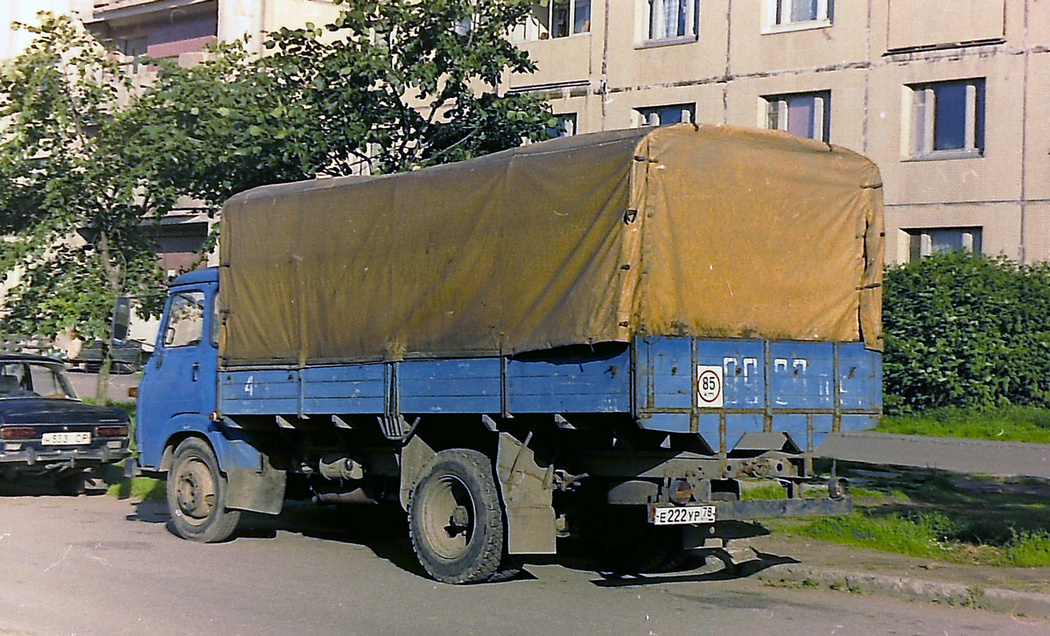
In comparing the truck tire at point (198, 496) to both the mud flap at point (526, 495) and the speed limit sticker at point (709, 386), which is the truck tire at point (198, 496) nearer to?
the mud flap at point (526, 495)

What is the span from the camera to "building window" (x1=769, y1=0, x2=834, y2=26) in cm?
2781

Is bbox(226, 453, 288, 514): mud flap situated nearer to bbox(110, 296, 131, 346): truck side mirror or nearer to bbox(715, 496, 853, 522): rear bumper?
bbox(110, 296, 131, 346): truck side mirror

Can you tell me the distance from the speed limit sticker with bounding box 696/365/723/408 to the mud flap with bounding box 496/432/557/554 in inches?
52.5

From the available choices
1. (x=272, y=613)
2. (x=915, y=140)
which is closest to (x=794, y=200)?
(x=272, y=613)

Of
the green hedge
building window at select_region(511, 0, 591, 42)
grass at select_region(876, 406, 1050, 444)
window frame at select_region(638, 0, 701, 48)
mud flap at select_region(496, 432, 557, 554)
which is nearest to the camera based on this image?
mud flap at select_region(496, 432, 557, 554)

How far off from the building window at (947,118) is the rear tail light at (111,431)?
669 inches

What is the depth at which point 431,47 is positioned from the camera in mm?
17016

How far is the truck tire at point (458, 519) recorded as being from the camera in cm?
953

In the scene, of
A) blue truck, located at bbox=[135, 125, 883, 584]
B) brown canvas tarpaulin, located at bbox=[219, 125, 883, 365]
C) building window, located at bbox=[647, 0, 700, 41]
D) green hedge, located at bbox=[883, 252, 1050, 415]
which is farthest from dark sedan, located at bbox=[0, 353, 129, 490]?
building window, located at bbox=[647, 0, 700, 41]

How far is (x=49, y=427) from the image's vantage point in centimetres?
1498

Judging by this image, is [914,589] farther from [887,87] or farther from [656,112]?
[656,112]

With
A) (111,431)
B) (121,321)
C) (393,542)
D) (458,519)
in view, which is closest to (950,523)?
(458,519)

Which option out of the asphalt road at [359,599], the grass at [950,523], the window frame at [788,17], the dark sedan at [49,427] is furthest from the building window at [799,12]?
the asphalt road at [359,599]

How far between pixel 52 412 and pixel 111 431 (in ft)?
2.21
